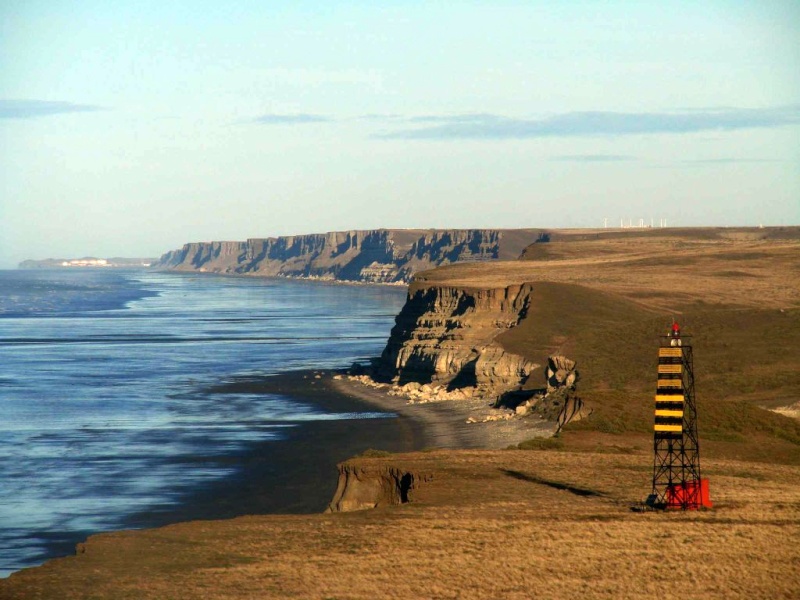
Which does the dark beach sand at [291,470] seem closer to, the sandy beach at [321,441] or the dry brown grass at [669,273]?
the sandy beach at [321,441]

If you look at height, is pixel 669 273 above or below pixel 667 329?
above

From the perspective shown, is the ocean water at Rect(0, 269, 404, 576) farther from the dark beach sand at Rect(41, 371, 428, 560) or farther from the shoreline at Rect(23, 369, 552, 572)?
the shoreline at Rect(23, 369, 552, 572)

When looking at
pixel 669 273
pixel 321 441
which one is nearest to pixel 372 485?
pixel 321 441

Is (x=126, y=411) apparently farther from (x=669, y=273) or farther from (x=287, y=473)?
(x=669, y=273)

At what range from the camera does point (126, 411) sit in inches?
2500

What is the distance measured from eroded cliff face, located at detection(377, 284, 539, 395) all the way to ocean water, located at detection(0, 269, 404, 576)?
7227mm

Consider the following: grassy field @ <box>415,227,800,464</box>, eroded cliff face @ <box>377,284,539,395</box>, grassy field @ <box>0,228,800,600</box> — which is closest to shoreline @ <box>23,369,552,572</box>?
eroded cliff face @ <box>377,284,539,395</box>

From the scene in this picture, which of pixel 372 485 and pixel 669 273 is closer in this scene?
pixel 372 485

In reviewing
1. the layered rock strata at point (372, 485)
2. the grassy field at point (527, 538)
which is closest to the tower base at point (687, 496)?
the grassy field at point (527, 538)

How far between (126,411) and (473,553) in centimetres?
3970

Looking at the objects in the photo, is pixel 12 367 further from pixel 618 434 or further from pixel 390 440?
pixel 618 434

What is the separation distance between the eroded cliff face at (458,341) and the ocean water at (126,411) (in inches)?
285

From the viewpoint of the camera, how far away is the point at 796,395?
5903 cm

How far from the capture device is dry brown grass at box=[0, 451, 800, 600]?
79.6 ft
